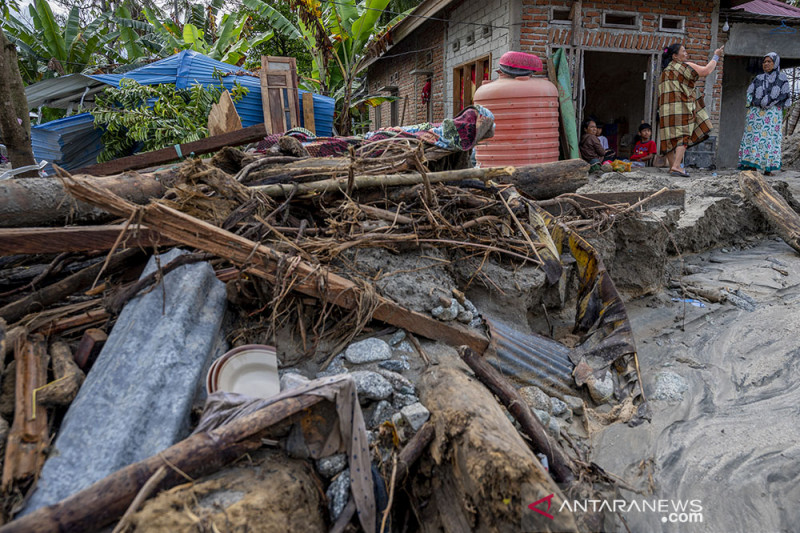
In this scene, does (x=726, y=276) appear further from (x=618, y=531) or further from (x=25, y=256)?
(x=25, y=256)

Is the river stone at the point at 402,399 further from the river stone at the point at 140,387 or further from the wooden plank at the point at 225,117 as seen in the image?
the wooden plank at the point at 225,117

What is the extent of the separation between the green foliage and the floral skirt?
8.96 meters

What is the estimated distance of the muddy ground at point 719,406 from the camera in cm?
221

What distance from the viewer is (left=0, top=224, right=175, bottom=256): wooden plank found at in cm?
213

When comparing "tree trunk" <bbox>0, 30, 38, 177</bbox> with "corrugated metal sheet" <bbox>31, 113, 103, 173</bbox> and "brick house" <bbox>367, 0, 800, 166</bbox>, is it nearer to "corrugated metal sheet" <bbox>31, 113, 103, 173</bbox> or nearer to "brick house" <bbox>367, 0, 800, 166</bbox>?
"corrugated metal sheet" <bbox>31, 113, 103, 173</bbox>

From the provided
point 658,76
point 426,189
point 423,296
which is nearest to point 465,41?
point 658,76

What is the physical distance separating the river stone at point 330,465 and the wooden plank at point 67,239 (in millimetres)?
1268

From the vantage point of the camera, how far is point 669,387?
3084mm

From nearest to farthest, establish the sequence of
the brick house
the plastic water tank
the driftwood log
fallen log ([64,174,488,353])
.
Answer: the driftwood log, fallen log ([64,174,488,353]), the plastic water tank, the brick house

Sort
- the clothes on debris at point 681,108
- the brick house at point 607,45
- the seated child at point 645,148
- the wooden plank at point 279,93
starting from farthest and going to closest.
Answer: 1. the seated child at point 645,148
2. the brick house at point 607,45
3. the clothes on debris at point 681,108
4. the wooden plank at point 279,93

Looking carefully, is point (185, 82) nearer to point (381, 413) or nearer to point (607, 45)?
point (607, 45)

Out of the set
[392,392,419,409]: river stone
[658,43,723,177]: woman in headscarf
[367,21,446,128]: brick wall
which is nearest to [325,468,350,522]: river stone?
[392,392,419,409]: river stone

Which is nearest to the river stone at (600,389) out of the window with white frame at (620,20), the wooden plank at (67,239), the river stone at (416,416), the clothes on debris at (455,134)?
the river stone at (416,416)

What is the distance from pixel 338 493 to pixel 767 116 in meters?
9.87
